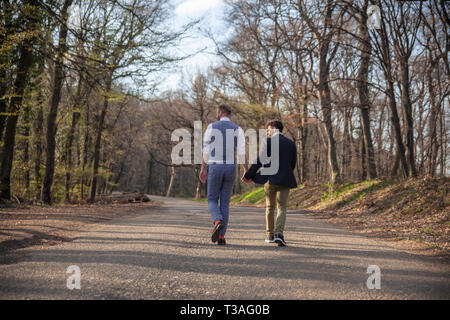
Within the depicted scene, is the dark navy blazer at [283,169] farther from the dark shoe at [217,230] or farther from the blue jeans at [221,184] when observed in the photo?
the dark shoe at [217,230]

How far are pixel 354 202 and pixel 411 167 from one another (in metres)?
2.44

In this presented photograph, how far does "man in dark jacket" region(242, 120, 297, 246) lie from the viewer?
Answer: 6.05 meters

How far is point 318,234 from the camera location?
24.7ft

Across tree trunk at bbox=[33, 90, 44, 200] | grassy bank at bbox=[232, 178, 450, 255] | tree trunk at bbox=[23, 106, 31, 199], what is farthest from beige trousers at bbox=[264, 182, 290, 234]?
tree trunk at bbox=[33, 90, 44, 200]

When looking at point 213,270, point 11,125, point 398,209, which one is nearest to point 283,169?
point 213,270

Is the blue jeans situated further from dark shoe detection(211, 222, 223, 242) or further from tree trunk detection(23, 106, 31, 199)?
tree trunk detection(23, 106, 31, 199)

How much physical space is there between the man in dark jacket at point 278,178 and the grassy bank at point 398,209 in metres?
2.38

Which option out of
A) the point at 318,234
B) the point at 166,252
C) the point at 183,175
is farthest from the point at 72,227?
the point at 183,175

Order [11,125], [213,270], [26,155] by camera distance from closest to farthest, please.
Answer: [213,270] < [11,125] < [26,155]

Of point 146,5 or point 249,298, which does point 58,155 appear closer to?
point 146,5

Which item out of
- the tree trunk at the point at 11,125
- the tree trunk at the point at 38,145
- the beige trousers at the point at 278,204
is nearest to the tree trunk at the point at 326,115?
the beige trousers at the point at 278,204

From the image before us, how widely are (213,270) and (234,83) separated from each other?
22.7m

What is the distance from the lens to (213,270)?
4141 millimetres

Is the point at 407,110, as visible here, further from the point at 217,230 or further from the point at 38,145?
the point at 38,145
